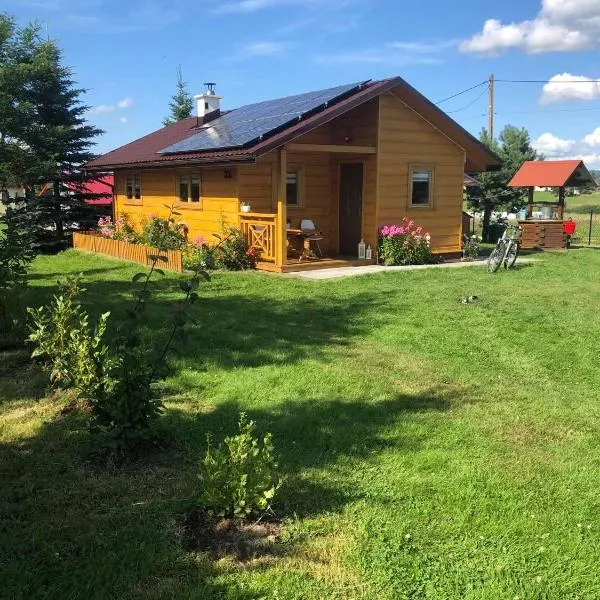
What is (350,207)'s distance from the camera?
52.0ft

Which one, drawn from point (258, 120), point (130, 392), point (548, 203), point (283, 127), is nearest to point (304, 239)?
point (283, 127)

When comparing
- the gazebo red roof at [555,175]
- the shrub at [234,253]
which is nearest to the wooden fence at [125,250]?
the shrub at [234,253]

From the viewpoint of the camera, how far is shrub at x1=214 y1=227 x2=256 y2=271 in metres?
13.8

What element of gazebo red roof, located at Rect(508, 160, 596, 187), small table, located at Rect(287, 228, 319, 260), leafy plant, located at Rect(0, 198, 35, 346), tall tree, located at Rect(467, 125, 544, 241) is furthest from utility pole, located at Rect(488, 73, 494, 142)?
leafy plant, located at Rect(0, 198, 35, 346)

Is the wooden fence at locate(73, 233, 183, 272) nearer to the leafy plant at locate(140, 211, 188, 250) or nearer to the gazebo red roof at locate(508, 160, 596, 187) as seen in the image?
the leafy plant at locate(140, 211, 188, 250)

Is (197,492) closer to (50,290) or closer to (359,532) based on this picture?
(359,532)

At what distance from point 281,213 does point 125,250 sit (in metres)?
5.04

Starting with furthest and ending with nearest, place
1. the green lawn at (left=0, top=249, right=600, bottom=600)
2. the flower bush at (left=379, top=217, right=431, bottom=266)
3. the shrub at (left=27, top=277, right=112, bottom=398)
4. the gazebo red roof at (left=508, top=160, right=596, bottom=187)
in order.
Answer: the gazebo red roof at (left=508, top=160, right=596, bottom=187) → the flower bush at (left=379, top=217, right=431, bottom=266) → the shrub at (left=27, top=277, right=112, bottom=398) → the green lawn at (left=0, top=249, right=600, bottom=600)

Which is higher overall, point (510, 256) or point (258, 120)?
point (258, 120)

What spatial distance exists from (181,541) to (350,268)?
11165 mm

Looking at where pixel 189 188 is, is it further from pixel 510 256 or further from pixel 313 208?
pixel 510 256

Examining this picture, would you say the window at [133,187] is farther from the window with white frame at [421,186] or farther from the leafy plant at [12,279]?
the leafy plant at [12,279]

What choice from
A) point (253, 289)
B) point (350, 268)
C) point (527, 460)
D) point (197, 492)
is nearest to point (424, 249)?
point (350, 268)

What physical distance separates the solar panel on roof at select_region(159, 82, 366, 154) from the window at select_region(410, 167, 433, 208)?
8.95ft
